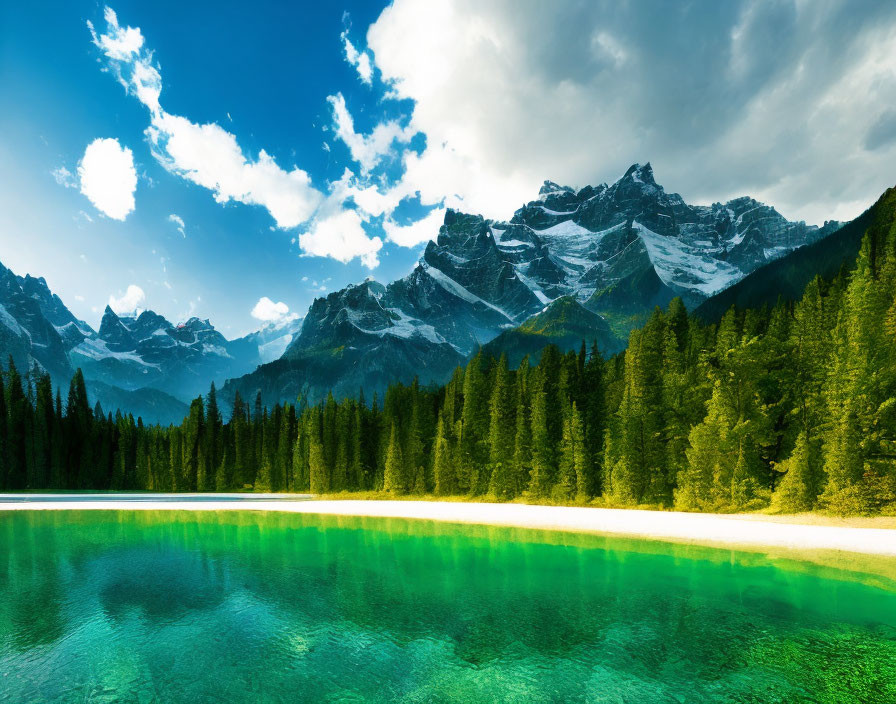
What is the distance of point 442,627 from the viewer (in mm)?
16984

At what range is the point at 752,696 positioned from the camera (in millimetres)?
11883

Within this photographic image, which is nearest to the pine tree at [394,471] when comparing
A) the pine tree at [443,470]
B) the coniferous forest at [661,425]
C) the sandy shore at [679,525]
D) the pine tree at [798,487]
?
the coniferous forest at [661,425]

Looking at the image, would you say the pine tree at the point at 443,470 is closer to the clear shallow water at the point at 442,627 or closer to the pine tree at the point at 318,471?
the pine tree at the point at 318,471

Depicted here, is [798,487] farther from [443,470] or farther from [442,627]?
[443,470]

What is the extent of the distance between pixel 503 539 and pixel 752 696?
23.9 m

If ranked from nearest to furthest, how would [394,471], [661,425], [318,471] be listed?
1. [661,425]
2. [394,471]
3. [318,471]

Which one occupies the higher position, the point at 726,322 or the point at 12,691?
the point at 726,322

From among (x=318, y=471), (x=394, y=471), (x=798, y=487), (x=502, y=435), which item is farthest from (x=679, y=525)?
(x=318, y=471)

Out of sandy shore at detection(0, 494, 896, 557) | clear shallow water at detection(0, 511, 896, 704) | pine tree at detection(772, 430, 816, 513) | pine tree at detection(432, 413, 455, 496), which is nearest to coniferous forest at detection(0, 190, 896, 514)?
pine tree at detection(772, 430, 816, 513)

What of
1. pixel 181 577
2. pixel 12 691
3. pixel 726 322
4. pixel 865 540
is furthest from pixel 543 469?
pixel 12 691

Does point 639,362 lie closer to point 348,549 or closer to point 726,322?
point 726,322

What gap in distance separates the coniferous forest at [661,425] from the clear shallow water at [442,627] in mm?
19641

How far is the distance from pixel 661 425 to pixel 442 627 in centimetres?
4526

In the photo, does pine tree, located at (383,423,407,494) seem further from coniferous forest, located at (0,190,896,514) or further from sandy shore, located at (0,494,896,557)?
sandy shore, located at (0,494,896,557)
